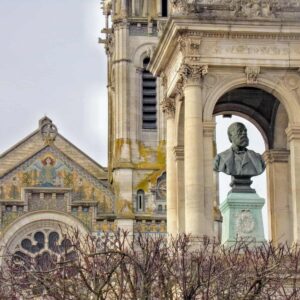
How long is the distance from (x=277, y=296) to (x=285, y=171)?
14.1 feet

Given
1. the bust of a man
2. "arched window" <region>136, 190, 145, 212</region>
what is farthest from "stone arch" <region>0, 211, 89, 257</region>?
the bust of a man

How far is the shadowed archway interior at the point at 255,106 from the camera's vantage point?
23719 mm

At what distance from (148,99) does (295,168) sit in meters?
33.0

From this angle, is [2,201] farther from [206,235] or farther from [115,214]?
[206,235]

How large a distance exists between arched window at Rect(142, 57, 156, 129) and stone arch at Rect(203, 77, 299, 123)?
104ft

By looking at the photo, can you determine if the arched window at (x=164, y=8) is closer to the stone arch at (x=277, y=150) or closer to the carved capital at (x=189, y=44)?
the stone arch at (x=277, y=150)

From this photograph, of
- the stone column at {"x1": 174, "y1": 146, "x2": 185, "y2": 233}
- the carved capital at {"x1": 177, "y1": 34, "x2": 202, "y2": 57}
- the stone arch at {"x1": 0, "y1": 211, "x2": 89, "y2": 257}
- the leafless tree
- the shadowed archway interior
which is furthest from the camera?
the stone arch at {"x1": 0, "y1": 211, "x2": 89, "y2": 257}

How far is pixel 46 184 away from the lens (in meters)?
51.0

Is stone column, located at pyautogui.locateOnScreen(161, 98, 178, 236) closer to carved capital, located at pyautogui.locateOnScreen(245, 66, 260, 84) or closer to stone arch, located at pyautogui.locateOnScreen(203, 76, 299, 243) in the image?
stone arch, located at pyautogui.locateOnScreen(203, 76, 299, 243)

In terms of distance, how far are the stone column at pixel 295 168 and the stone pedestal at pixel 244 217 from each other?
0.69m

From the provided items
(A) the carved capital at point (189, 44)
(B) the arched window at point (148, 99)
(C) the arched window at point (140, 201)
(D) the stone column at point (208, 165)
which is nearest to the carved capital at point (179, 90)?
(A) the carved capital at point (189, 44)

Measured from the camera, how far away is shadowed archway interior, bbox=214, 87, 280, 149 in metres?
23.7

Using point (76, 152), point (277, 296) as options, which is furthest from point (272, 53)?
point (76, 152)

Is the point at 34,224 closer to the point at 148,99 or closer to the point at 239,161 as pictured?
the point at 148,99
